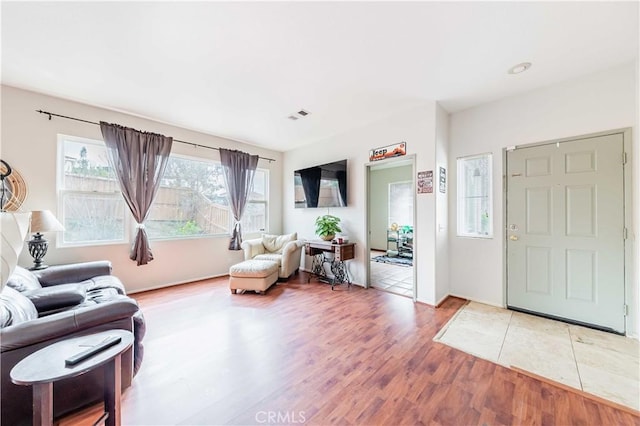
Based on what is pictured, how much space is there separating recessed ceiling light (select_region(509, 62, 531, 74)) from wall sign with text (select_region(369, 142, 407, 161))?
133 centimetres

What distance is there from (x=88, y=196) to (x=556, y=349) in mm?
5695

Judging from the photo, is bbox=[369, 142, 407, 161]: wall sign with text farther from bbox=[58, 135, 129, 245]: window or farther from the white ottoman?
bbox=[58, 135, 129, 245]: window

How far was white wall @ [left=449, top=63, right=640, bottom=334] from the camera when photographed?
240 cm

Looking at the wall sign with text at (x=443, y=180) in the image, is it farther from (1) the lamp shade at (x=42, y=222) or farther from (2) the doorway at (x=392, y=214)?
(1) the lamp shade at (x=42, y=222)

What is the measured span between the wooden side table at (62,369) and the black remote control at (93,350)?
16 millimetres

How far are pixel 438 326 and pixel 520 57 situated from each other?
2.79 metres

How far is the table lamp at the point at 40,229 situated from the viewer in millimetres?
2539

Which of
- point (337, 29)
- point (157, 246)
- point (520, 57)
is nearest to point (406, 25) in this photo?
point (337, 29)

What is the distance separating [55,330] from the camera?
1.36 metres

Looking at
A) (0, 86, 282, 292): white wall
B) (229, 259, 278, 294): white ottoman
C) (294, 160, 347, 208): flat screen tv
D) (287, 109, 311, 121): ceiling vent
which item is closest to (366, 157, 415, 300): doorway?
(294, 160, 347, 208): flat screen tv

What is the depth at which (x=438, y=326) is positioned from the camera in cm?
261

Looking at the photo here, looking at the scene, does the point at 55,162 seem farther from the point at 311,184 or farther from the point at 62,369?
the point at 311,184

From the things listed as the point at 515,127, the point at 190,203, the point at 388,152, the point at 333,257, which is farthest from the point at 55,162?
the point at 515,127

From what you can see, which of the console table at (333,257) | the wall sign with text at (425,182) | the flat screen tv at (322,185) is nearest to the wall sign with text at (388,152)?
the wall sign with text at (425,182)
